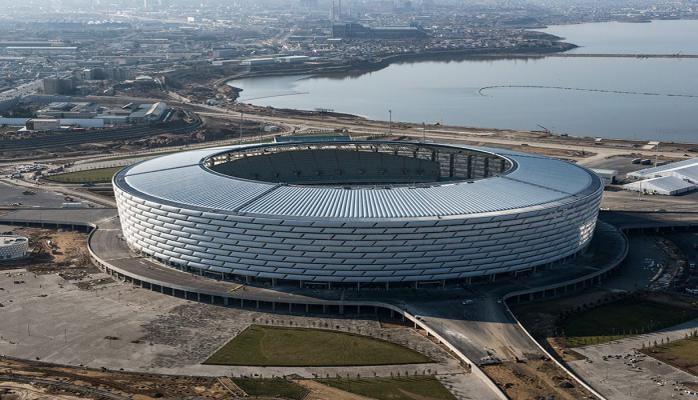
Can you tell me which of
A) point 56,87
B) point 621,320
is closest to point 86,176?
point 621,320

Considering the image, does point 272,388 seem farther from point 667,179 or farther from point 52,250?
point 667,179

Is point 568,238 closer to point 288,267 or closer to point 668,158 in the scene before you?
point 288,267

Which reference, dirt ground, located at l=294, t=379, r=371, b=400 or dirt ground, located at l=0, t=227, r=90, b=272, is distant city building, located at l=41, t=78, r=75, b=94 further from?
dirt ground, located at l=294, t=379, r=371, b=400

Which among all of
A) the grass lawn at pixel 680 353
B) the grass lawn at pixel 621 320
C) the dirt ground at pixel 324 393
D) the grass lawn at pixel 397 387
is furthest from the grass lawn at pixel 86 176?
the grass lawn at pixel 680 353

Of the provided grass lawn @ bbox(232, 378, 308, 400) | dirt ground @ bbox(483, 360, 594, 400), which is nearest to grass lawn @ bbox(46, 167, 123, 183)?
grass lawn @ bbox(232, 378, 308, 400)

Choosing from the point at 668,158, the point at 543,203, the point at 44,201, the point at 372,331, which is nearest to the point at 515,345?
the point at 372,331

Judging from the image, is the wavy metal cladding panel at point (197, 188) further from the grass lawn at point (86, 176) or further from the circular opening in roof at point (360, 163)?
the grass lawn at point (86, 176)
